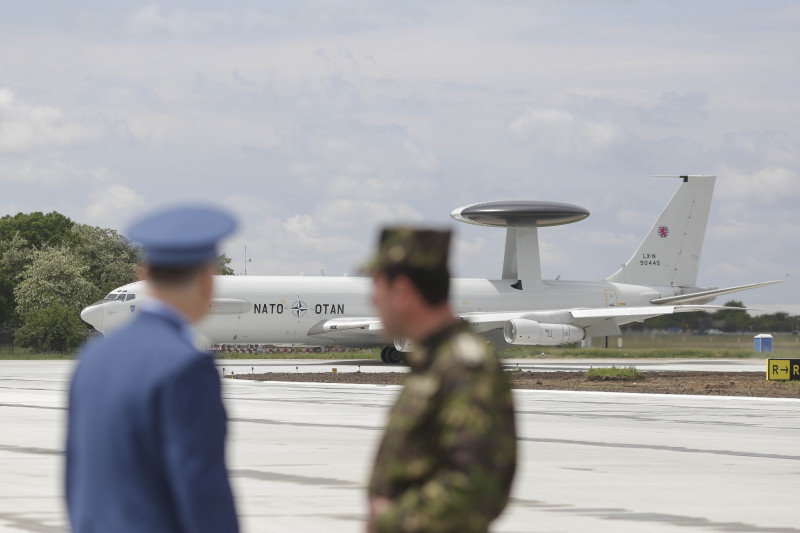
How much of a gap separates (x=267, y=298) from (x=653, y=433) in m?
28.0

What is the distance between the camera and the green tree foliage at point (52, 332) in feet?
197

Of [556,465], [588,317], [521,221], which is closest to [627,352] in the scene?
[521,221]

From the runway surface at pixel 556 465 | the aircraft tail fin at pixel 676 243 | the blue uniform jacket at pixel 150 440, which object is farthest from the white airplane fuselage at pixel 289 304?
the blue uniform jacket at pixel 150 440

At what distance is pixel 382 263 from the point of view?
3123mm

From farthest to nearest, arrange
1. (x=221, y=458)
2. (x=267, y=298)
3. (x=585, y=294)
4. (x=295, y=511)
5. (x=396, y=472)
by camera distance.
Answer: (x=585, y=294) → (x=267, y=298) → (x=295, y=511) → (x=221, y=458) → (x=396, y=472)

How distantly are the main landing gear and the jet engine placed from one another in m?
7.12

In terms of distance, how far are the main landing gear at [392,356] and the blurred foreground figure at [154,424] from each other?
4307 cm

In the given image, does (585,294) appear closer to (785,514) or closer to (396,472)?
(785,514)

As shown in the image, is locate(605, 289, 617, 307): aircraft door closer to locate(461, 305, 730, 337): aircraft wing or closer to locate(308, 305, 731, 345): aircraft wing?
locate(308, 305, 731, 345): aircraft wing

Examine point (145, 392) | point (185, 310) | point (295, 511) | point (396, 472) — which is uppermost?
point (185, 310)

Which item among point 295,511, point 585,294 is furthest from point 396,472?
point 585,294

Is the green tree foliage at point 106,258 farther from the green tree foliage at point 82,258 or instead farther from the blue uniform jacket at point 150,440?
the blue uniform jacket at point 150,440

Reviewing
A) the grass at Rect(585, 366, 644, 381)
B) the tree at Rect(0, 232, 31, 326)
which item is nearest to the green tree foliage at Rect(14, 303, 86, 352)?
the tree at Rect(0, 232, 31, 326)

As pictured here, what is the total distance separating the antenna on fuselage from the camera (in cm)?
4709
